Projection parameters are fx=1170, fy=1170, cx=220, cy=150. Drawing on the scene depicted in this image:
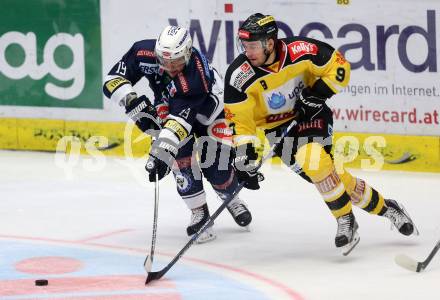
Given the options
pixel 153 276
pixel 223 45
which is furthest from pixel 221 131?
pixel 223 45

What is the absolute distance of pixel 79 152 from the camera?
33.5 feet

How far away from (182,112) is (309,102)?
798 mm

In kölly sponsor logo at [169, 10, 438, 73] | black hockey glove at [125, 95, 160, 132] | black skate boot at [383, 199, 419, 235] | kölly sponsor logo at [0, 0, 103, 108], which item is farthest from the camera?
kölly sponsor logo at [0, 0, 103, 108]

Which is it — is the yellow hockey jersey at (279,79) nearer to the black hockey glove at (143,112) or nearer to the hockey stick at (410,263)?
the black hockey glove at (143,112)

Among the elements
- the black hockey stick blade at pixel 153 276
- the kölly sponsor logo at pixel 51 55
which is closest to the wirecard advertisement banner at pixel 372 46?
the kölly sponsor logo at pixel 51 55

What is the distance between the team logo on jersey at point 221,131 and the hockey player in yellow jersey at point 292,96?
614 millimetres

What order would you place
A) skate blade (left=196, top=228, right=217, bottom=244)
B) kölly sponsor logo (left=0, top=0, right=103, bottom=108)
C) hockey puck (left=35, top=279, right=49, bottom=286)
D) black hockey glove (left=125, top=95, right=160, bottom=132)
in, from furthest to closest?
kölly sponsor logo (left=0, top=0, right=103, bottom=108) → skate blade (left=196, top=228, right=217, bottom=244) → black hockey glove (left=125, top=95, right=160, bottom=132) → hockey puck (left=35, top=279, right=49, bottom=286)

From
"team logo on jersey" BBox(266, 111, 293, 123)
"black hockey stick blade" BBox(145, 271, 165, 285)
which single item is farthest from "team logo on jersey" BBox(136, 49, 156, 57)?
"black hockey stick blade" BBox(145, 271, 165, 285)

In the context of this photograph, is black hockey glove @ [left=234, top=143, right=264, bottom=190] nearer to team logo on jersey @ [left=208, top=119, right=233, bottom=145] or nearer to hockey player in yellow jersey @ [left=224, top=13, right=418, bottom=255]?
hockey player in yellow jersey @ [left=224, top=13, right=418, bottom=255]

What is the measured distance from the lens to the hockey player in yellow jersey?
6512 millimetres

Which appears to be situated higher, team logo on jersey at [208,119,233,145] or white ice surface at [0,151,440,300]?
team logo on jersey at [208,119,233,145]

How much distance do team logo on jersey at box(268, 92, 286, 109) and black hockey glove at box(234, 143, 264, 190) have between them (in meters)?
0.28

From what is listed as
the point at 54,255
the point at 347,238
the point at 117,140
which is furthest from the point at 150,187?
the point at 347,238

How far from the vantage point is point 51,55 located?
10305 mm
